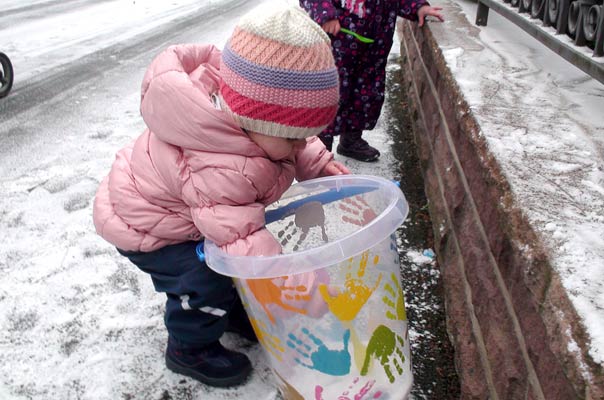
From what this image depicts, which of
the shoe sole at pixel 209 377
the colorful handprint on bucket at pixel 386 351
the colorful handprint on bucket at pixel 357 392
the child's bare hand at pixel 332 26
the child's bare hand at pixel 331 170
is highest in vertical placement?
the child's bare hand at pixel 332 26

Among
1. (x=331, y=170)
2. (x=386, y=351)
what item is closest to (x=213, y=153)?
(x=331, y=170)

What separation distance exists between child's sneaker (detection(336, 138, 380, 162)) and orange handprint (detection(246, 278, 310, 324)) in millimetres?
1681

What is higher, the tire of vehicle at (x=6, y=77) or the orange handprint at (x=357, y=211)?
the orange handprint at (x=357, y=211)

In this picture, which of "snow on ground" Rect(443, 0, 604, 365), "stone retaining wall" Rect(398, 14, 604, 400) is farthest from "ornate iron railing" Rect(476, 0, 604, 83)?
"stone retaining wall" Rect(398, 14, 604, 400)

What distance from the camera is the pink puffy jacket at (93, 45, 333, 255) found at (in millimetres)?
1225

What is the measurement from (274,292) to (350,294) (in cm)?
16

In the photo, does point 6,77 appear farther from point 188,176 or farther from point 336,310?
point 336,310

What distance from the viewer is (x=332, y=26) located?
94.9 inches

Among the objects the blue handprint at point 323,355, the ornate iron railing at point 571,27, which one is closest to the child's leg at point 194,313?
the blue handprint at point 323,355

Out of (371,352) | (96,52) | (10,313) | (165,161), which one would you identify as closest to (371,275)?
(371,352)

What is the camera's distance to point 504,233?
126 centimetres

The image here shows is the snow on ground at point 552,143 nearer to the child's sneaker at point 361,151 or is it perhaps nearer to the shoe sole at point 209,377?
the child's sneaker at point 361,151

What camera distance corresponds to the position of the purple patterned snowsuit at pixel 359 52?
2.45 meters

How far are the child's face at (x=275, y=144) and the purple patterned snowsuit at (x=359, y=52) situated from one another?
4.12ft
